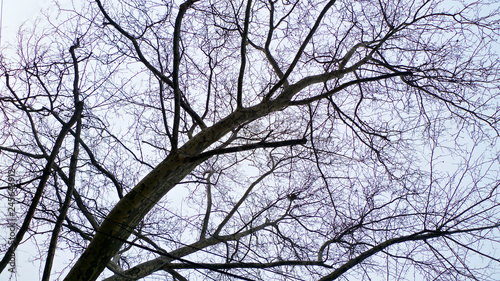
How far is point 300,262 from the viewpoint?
168 inches

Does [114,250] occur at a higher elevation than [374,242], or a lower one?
lower

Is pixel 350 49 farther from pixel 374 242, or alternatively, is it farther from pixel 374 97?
pixel 374 242

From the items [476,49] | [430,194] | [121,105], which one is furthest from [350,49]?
[121,105]

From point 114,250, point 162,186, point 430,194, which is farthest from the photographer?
point 430,194

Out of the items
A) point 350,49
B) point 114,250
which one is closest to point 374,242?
→ point 350,49

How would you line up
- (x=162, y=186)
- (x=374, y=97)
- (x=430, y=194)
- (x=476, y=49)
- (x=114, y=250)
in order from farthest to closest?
1. (x=374, y=97)
2. (x=476, y=49)
3. (x=430, y=194)
4. (x=162, y=186)
5. (x=114, y=250)

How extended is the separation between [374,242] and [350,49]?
2.60m

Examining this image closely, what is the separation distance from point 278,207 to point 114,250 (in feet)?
8.81

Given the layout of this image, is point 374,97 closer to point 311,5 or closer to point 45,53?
point 311,5

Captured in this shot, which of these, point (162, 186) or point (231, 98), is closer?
point (162, 186)

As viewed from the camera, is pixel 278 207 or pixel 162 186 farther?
pixel 278 207

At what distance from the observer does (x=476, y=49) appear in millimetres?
4410

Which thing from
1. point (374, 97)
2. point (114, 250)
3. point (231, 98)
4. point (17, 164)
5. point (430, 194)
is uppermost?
point (374, 97)

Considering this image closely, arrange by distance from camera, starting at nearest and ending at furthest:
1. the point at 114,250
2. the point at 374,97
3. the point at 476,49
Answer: the point at 114,250, the point at 476,49, the point at 374,97
